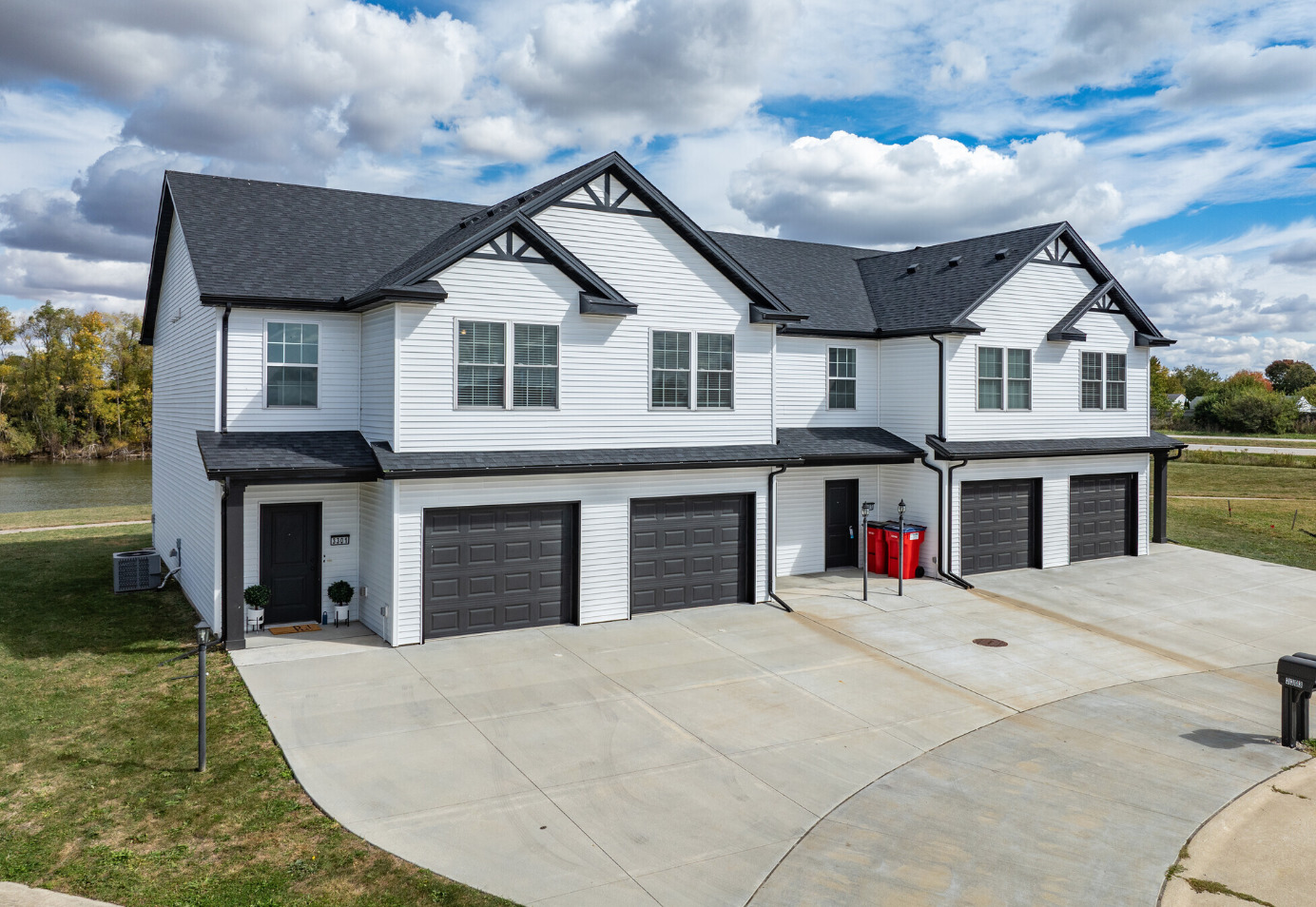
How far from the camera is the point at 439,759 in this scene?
943 centimetres

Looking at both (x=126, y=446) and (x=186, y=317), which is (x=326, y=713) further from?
(x=126, y=446)

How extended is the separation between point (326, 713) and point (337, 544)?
4872 mm

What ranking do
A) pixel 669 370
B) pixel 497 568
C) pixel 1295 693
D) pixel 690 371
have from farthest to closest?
1. pixel 690 371
2. pixel 669 370
3. pixel 497 568
4. pixel 1295 693

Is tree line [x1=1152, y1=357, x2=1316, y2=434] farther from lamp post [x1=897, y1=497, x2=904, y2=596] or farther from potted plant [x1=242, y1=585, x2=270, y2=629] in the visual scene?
potted plant [x1=242, y1=585, x2=270, y2=629]

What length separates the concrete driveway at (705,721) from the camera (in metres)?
7.55

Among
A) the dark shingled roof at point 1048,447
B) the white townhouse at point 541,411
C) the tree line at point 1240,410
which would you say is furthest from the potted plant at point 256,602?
the tree line at point 1240,410

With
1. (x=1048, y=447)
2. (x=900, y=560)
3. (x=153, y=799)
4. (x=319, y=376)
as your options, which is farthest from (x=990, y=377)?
(x=153, y=799)

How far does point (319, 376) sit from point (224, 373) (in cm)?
147

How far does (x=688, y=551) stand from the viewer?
1633 cm

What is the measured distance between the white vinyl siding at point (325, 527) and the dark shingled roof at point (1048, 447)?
1221 cm

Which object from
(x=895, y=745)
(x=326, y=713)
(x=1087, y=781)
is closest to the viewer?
(x=1087, y=781)

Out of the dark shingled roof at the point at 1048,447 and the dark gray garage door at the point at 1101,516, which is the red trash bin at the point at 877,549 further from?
the dark gray garage door at the point at 1101,516

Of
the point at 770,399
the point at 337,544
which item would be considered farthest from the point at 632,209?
the point at 337,544

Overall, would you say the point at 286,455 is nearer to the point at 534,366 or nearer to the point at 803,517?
the point at 534,366
